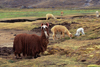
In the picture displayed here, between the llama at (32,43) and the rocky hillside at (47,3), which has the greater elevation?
the rocky hillside at (47,3)

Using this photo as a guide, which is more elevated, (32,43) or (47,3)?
(47,3)

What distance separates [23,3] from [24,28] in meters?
89.8

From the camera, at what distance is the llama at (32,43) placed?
905 cm

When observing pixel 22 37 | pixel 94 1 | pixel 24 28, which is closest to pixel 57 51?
pixel 22 37

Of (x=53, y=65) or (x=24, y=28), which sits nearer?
(x=53, y=65)

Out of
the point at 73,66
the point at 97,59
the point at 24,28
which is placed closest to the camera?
the point at 73,66

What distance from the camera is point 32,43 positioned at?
909 cm

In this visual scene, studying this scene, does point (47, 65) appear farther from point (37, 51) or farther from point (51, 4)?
point (51, 4)

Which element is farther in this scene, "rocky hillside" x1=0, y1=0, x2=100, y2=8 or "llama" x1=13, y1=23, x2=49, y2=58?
"rocky hillside" x1=0, y1=0, x2=100, y2=8

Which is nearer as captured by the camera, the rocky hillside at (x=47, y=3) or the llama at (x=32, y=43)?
the llama at (x=32, y=43)

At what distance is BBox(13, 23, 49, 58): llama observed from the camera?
905cm

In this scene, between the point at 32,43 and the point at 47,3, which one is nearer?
the point at 32,43

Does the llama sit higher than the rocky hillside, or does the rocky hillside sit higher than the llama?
the rocky hillside

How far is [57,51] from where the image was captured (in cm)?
1021
